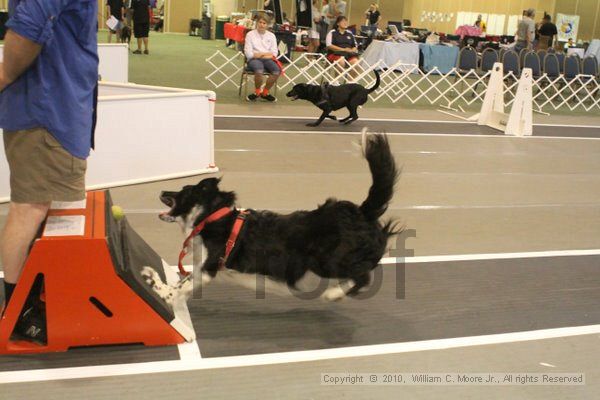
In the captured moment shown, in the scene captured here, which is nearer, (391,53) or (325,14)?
(391,53)

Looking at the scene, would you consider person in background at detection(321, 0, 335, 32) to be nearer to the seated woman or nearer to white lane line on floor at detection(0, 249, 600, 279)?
the seated woman

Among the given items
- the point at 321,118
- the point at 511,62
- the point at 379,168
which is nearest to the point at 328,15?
the point at 511,62

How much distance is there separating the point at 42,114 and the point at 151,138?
2.92 m

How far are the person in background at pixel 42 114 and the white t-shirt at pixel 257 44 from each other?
7.68 meters

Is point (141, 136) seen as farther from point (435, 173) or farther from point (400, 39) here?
point (400, 39)

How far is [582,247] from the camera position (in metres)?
4.29

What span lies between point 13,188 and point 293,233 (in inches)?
46.2

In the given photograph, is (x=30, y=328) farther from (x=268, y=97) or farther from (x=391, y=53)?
(x=391, y=53)

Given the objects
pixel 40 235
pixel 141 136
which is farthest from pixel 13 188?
pixel 141 136

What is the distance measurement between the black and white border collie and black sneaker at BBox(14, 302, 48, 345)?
0.54m

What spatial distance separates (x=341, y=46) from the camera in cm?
1158

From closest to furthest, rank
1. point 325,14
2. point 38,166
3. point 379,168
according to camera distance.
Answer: point 38,166 → point 379,168 → point 325,14

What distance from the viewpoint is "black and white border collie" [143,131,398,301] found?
271cm

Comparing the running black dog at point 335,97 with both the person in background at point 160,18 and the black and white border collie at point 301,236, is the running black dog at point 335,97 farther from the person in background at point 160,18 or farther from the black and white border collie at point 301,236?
the person in background at point 160,18
